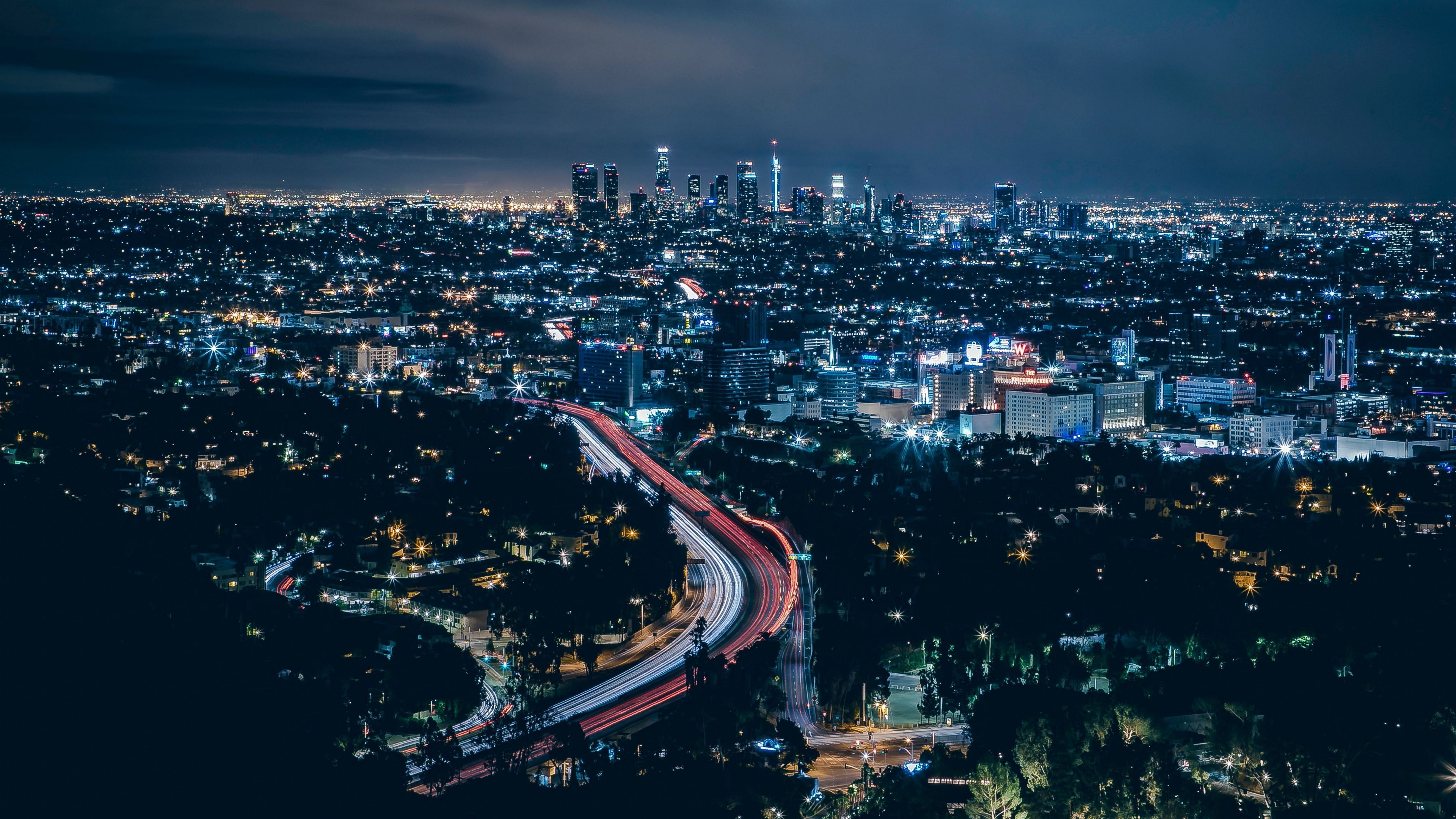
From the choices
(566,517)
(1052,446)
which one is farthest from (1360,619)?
(1052,446)

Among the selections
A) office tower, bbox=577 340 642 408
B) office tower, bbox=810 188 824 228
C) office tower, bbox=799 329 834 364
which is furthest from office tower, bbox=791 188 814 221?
office tower, bbox=577 340 642 408

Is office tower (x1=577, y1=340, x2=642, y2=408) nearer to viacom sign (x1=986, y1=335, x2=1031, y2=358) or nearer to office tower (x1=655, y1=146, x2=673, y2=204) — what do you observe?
viacom sign (x1=986, y1=335, x2=1031, y2=358)

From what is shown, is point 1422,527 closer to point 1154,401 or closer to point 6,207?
point 1154,401

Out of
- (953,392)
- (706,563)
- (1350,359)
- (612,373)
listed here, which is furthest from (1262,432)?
(706,563)

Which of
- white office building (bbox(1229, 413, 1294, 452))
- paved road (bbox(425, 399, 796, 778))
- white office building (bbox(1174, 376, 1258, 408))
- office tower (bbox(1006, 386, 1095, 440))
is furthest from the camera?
white office building (bbox(1174, 376, 1258, 408))

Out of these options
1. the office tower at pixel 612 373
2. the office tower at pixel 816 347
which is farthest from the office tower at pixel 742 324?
the office tower at pixel 612 373

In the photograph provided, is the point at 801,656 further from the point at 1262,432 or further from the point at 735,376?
the point at 735,376
